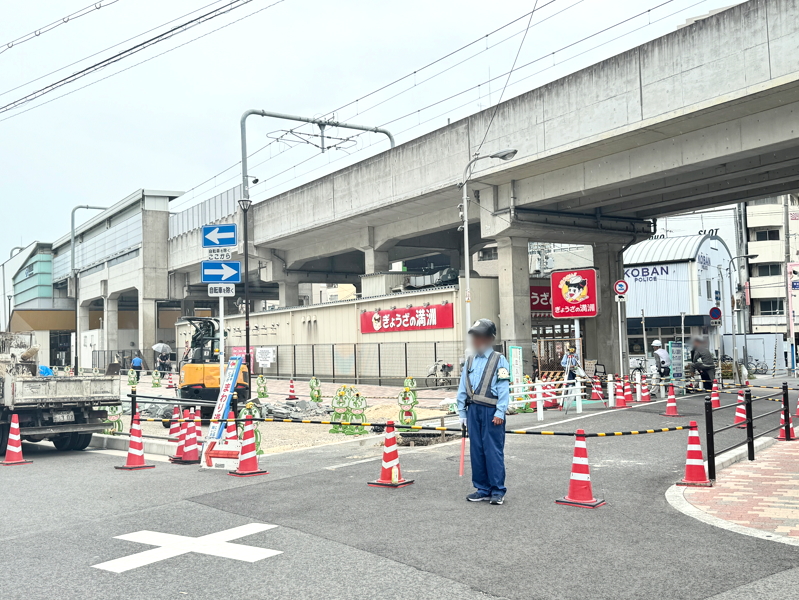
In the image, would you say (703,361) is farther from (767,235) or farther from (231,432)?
(767,235)

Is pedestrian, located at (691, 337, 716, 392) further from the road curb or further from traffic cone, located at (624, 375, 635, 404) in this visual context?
the road curb

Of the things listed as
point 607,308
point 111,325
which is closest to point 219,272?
point 607,308

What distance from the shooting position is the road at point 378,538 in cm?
530

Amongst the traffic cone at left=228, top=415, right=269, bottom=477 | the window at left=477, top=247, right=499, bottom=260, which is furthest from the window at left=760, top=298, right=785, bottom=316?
the traffic cone at left=228, top=415, right=269, bottom=477

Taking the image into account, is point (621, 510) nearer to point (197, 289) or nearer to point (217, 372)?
point (217, 372)

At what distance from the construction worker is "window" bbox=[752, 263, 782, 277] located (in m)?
61.0

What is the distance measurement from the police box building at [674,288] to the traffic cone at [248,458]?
127 ft

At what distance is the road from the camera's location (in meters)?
5.30

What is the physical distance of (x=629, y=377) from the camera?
26.3 metres

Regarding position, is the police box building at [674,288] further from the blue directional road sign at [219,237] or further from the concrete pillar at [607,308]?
the blue directional road sign at [219,237]

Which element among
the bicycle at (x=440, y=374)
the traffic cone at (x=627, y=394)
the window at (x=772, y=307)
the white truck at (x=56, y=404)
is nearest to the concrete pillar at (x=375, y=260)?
the bicycle at (x=440, y=374)

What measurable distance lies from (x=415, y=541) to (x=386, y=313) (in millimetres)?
25824

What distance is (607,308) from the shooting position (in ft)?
99.3

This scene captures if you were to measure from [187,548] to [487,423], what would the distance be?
11.0 ft
